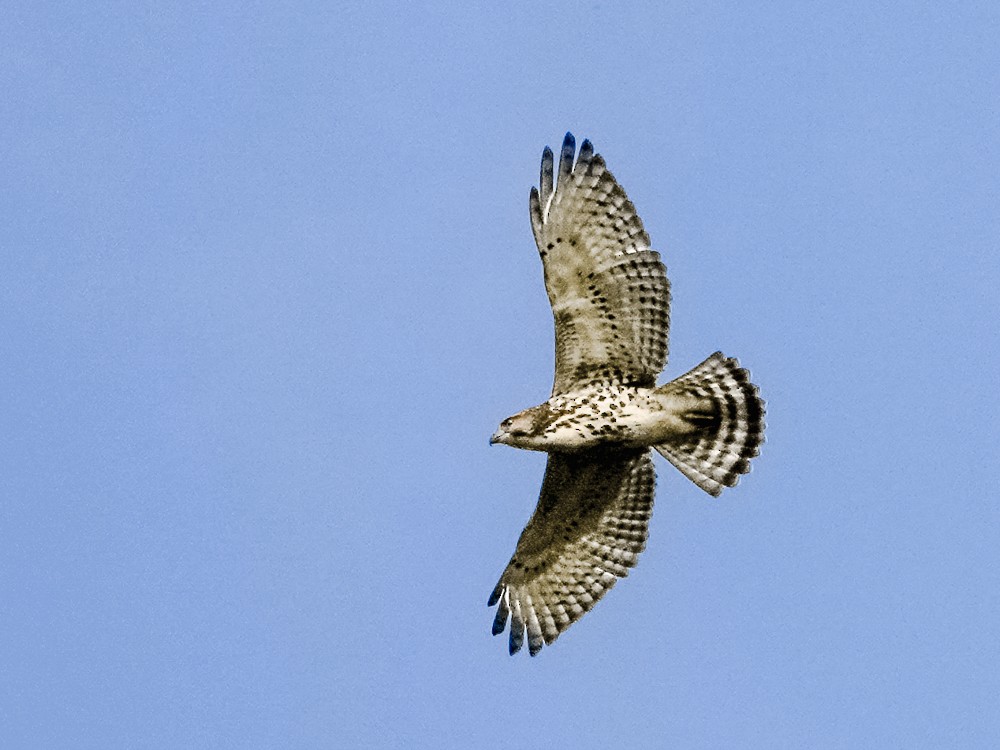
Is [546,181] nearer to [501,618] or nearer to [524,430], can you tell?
[524,430]

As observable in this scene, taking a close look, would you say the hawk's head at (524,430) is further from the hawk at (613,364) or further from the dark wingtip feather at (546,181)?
the dark wingtip feather at (546,181)

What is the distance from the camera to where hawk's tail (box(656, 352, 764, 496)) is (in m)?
15.0

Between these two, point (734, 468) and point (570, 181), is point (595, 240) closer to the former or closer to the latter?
point (570, 181)

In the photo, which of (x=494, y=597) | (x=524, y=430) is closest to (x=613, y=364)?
(x=524, y=430)

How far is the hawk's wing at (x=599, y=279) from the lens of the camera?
1500cm

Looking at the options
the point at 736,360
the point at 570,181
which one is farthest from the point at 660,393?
the point at 570,181

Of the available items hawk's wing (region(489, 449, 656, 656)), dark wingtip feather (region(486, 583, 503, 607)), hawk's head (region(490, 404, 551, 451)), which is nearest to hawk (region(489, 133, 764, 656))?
hawk's head (region(490, 404, 551, 451))

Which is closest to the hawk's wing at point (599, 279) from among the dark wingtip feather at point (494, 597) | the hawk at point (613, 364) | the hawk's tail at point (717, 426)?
the hawk at point (613, 364)

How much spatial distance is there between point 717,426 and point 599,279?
152 cm

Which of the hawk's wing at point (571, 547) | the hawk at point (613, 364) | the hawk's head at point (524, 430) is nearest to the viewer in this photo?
the hawk's head at point (524, 430)

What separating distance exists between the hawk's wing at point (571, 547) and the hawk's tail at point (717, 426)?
1.61 feet

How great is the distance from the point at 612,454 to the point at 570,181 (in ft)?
7.37

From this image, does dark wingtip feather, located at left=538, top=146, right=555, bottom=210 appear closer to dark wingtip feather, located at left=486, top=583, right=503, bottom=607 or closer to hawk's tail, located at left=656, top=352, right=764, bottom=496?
hawk's tail, located at left=656, top=352, right=764, bottom=496

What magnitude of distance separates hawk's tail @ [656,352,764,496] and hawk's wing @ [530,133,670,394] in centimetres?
38
